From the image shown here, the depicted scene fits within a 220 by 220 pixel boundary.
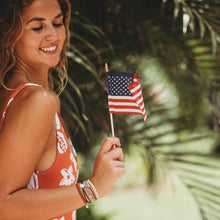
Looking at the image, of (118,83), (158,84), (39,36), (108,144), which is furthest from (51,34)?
(158,84)

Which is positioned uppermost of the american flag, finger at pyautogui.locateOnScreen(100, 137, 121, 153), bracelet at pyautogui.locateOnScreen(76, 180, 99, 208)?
the american flag

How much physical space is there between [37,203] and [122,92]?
533 mm

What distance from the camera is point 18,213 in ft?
3.23

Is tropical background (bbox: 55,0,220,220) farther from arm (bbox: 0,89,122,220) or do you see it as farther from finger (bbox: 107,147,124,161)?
arm (bbox: 0,89,122,220)

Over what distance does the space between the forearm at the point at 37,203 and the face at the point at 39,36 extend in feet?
1.44

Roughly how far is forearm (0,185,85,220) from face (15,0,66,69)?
0.44m

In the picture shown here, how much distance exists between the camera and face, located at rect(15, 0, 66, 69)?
1149 mm

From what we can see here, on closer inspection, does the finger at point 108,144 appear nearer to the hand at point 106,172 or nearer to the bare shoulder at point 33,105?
the hand at point 106,172

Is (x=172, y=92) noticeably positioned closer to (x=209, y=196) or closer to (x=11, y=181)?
(x=209, y=196)

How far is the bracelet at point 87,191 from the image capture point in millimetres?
1061

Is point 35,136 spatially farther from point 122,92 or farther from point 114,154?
point 122,92

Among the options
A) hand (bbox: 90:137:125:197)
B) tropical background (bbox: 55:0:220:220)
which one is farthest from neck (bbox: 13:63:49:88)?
tropical background (bbox: 55:0:220:220)

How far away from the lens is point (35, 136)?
97 cm

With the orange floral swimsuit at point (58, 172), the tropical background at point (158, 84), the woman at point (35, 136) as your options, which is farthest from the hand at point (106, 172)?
the tropical background at point (158, 84)
